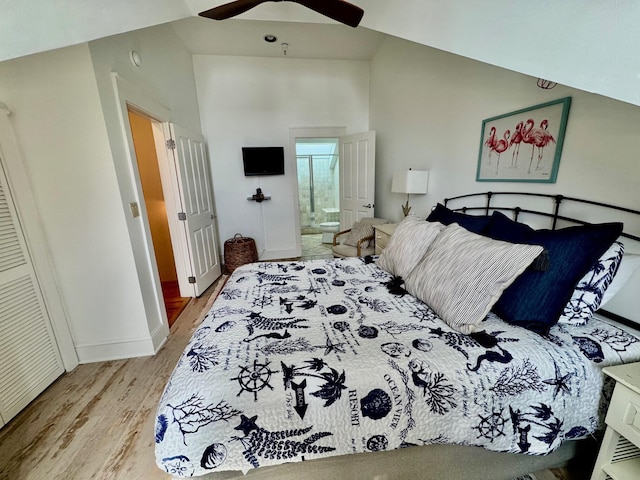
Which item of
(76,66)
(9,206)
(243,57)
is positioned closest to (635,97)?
(76,66)

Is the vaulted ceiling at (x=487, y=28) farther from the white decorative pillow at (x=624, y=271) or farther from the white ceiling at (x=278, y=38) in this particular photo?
Result: the white ceiling at (x=278, y=38)

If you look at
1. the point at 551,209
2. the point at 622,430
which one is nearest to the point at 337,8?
the point at 551,209

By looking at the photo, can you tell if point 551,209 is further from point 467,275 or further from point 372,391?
point 372,391

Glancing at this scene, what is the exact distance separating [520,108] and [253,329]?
2142mm

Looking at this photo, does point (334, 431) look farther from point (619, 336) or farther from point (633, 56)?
point (633, 56)

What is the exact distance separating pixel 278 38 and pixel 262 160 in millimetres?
1557

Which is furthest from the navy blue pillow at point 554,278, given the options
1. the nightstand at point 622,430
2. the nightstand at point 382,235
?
the nightstand at point 382,235

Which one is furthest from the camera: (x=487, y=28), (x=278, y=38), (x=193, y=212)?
(x=278, y=38)

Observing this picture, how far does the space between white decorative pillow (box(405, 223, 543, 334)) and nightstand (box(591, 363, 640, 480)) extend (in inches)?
16.7

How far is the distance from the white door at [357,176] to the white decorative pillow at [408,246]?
77.0 inches

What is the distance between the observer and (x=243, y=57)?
3754 mm

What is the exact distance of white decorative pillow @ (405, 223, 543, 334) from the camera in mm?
1162

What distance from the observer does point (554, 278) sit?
1.15 metres

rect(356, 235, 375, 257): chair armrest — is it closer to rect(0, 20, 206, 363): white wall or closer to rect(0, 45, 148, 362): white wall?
rect(0, 20, 206, 363): white wall
